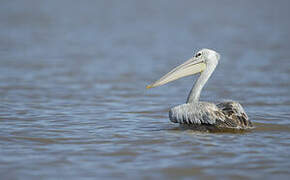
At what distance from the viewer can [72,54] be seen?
1498 cm

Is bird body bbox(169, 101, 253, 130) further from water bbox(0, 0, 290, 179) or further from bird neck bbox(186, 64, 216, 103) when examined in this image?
bird neck bbox(186, 64, 216, 103)

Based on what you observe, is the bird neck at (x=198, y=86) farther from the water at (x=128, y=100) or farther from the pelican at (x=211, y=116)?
the water at (x=128, y=100)

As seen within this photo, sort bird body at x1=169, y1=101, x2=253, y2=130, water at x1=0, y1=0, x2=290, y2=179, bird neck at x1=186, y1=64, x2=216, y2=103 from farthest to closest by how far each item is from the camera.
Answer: bird neck at x1=186, y1=64, x2=216, y2=103 → bird body at x1=169, y1=101, x2=253, y2=130 → water at x1=0, y1=0, x2=290, y2=179

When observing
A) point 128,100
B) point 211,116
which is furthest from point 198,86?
point 128,100

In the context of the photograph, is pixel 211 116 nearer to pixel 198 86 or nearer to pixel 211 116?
pixel 211 116

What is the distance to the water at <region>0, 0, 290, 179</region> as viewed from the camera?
530 centimetres

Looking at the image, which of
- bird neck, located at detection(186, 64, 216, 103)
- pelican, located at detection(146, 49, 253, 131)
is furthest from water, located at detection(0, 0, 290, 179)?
bird neck, located at detection(186, 64, 216, 103)

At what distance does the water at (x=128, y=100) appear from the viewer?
5305mm

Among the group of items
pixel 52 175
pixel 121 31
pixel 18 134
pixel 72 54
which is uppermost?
pixel 121 31

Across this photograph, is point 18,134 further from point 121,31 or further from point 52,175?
point 121,31

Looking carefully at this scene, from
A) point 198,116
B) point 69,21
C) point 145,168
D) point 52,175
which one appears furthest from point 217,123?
point 69,21

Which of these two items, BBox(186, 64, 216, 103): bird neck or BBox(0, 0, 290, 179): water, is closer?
BBox(0, 0, 290, 179): water

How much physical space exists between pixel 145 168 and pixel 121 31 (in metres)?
16.2

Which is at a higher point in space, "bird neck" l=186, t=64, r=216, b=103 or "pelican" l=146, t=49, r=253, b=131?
"bird neck" l=186, t=64, r=216, b=103
